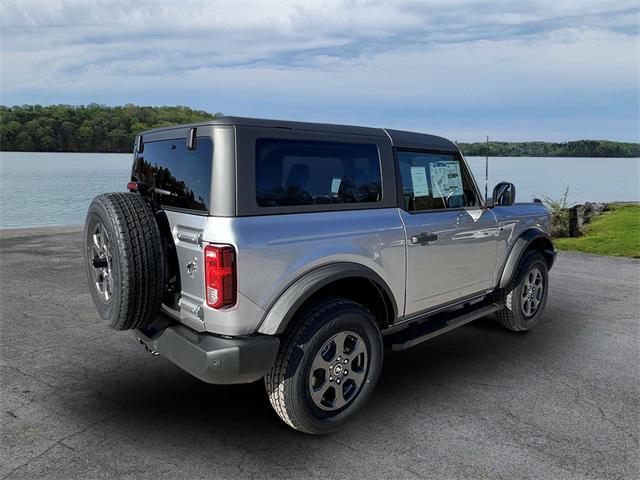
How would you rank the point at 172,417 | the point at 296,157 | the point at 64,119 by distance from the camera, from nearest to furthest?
the point at 296,157 < the point at 172,417 < the point at 64,119

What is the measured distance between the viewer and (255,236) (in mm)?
2590

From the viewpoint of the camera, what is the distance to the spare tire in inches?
108

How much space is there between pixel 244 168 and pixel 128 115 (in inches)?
1014

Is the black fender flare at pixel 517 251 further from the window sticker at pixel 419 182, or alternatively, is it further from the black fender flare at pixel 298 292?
the black fender flare at pixel 298 292

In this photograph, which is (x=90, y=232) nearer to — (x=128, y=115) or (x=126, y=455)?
(x=126, y=455)

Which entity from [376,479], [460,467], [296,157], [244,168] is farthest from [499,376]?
[244,168]

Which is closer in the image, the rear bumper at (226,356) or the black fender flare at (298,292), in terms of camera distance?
the rear bumper at (226,356)

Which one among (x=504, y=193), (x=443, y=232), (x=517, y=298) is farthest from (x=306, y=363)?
(x=517, y=298)

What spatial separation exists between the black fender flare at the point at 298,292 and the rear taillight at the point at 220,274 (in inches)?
10.1

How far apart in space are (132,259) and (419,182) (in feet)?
7.31

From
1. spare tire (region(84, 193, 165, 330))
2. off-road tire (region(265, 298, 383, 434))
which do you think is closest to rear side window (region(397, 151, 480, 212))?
off-road tire (region(265, 298, 383, 434))

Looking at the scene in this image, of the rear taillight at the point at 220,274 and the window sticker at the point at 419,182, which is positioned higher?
the window sticker at the point at 419,182

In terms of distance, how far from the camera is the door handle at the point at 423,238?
350 centimetres

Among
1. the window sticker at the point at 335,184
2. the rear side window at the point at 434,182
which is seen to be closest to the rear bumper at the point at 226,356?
the window sticker at the point at 335,184
